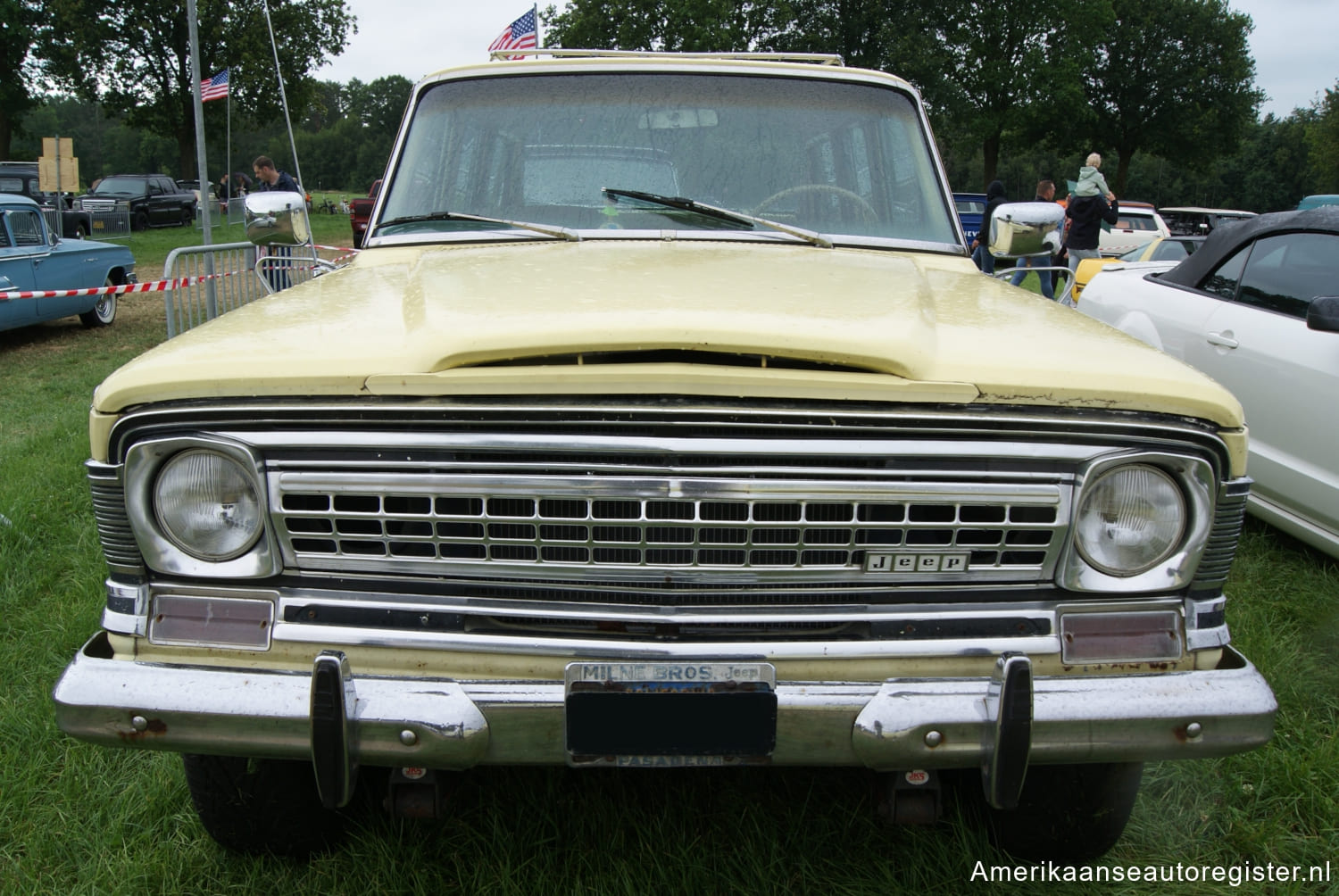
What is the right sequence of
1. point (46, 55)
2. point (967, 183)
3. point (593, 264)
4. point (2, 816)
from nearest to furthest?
point (593, 264)
point (2, 816)
point (46, 55)
point (967, 183)

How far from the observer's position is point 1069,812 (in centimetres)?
224

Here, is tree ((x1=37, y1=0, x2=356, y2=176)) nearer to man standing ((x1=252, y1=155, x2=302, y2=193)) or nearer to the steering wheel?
man standing ((x1=252, y1=155, x2=302, y2=193))

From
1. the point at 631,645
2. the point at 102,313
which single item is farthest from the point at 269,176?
the point at 631,645

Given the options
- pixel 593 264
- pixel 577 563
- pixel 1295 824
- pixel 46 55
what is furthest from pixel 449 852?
pixel 46 55

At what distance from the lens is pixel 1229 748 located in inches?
69.7

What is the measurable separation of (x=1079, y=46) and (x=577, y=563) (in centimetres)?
4369

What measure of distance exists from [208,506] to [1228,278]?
192 inches

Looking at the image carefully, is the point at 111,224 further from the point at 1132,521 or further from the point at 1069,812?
the point at 1132,521

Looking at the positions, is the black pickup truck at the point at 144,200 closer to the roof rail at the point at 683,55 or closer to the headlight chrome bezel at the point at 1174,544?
the roof rail at the point at 683,55

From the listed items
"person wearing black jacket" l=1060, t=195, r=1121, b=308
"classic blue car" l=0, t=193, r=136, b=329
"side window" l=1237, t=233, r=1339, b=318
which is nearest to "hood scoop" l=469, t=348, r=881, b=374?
"side window" l=1237, t=233, r=1339, b=318

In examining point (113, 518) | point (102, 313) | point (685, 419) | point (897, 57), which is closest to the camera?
point (685, 419)

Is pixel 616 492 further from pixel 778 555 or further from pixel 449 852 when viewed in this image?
pixel 449 852

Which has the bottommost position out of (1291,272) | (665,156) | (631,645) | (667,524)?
(631,645)

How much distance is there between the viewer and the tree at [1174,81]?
42.8 metres
